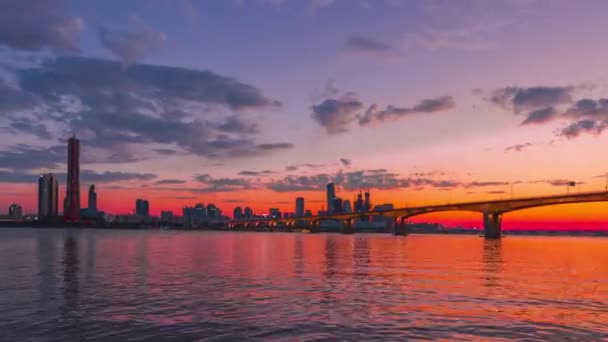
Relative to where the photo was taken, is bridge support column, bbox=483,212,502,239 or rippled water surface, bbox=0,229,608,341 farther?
bridge support column, bbox=483,212,502,239

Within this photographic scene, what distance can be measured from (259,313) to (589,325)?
1540 cm

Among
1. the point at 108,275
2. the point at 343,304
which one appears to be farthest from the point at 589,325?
the point at 108,275

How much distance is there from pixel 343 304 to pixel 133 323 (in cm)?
1146

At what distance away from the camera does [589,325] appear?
895 inches

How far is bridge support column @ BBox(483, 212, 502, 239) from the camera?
170375 mm

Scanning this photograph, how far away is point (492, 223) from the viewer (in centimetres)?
17338

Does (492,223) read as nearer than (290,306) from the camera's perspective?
No

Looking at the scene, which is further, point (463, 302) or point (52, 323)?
point (463, 302)

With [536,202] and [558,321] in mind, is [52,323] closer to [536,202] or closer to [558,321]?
[558,321]

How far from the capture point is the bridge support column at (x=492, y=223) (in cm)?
17038

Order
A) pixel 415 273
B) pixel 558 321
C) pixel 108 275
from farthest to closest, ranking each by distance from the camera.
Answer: pixel 415 273 → pixel 108 275 → pixel 558 321

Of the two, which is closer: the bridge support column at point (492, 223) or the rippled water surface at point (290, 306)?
the rippled water surface at point (290, 306)

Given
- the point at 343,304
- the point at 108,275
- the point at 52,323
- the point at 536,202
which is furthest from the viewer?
the point at 536,202

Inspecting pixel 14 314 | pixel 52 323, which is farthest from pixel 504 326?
pixel 14 314
